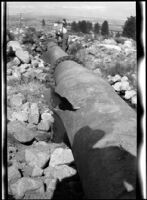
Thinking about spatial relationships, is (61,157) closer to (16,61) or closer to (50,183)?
(50,183)

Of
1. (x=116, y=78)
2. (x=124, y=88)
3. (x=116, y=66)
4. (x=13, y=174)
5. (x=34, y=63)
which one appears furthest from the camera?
(x=34, y=63)

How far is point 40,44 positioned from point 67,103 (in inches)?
359

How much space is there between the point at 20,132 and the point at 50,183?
4.25ft

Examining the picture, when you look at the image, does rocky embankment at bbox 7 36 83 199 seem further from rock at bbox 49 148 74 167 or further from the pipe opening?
the pipe opening

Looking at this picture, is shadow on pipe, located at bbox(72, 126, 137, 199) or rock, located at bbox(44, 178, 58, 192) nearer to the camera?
shadow on pipe, located at bbox(72, 126, 137, 199)

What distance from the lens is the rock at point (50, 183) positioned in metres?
3.10

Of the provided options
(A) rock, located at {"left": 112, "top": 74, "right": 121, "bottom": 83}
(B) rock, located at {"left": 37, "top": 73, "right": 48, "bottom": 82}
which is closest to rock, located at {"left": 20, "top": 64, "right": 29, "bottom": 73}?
(B) rock, located at {"left": 37, "top": 73, "right": 48, "bottom": 82}

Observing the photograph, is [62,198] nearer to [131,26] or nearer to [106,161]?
[106,161]

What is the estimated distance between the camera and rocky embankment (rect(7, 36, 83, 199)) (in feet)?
9.96

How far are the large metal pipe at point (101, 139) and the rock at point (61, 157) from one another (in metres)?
0.42

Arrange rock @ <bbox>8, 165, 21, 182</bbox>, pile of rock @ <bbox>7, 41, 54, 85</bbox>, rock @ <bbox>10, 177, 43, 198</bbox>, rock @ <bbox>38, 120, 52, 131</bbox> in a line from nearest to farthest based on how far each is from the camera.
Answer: rock @ <bbox>10, 177, 43, 198</bbox> < rock @ <bbox>8, 165, 21, 182</bbox> < rock @ <bbox>38, 120, 52, 131</bbox> < pile of rock @ <bbox>7, 41, 54, 85</bbox>

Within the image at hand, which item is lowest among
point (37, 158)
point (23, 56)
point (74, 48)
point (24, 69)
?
point (37, 158)

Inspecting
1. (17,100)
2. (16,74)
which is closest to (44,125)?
(17,100)

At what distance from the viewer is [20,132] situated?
14.0 feet
